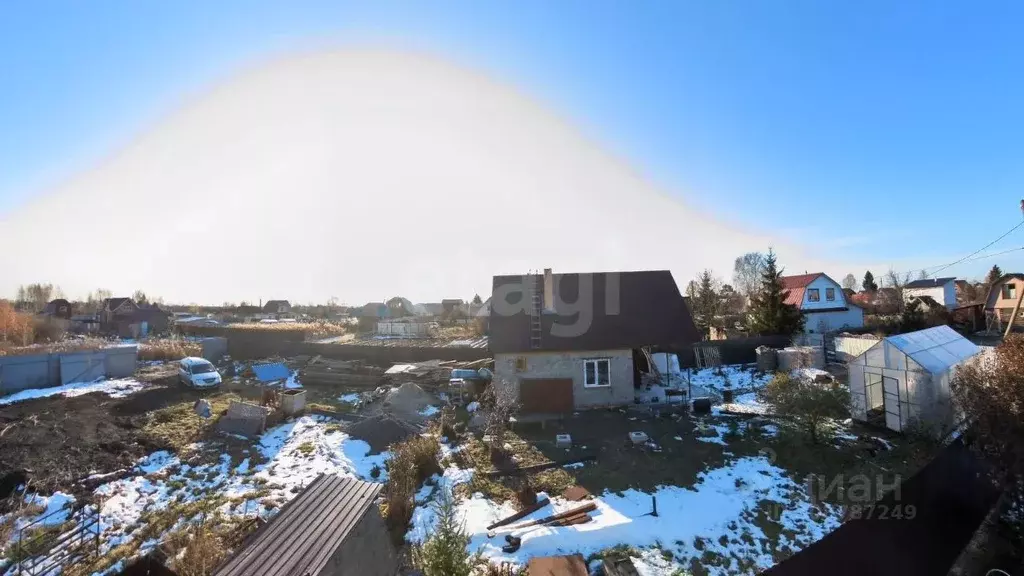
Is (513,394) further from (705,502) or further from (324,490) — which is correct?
(324,490)

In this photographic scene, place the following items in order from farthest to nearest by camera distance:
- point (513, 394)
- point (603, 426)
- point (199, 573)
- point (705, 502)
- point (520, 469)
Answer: point (513, 394)
point (603, 426)
point (520, 469)
point (705, 502)
point (199, 573)

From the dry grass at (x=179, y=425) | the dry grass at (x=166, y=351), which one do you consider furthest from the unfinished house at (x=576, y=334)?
the dry grass at (x=166, y=351)

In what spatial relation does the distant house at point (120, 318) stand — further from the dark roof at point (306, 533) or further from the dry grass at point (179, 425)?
the dark roof at point (306, 533)

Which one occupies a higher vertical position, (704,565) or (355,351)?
(355,351)

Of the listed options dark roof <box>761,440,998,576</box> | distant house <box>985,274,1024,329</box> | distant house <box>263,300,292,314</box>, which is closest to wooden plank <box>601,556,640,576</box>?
dark roof <box>761,440,998,576</box>

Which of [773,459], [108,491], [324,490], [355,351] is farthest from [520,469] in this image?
[355,351]

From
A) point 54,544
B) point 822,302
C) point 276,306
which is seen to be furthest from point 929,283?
point 276,306

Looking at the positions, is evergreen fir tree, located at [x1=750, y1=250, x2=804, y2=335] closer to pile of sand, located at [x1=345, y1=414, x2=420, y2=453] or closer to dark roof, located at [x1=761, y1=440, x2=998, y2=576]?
dark roof, located at [x1=761, y1=440, x2=998, y2=576]
